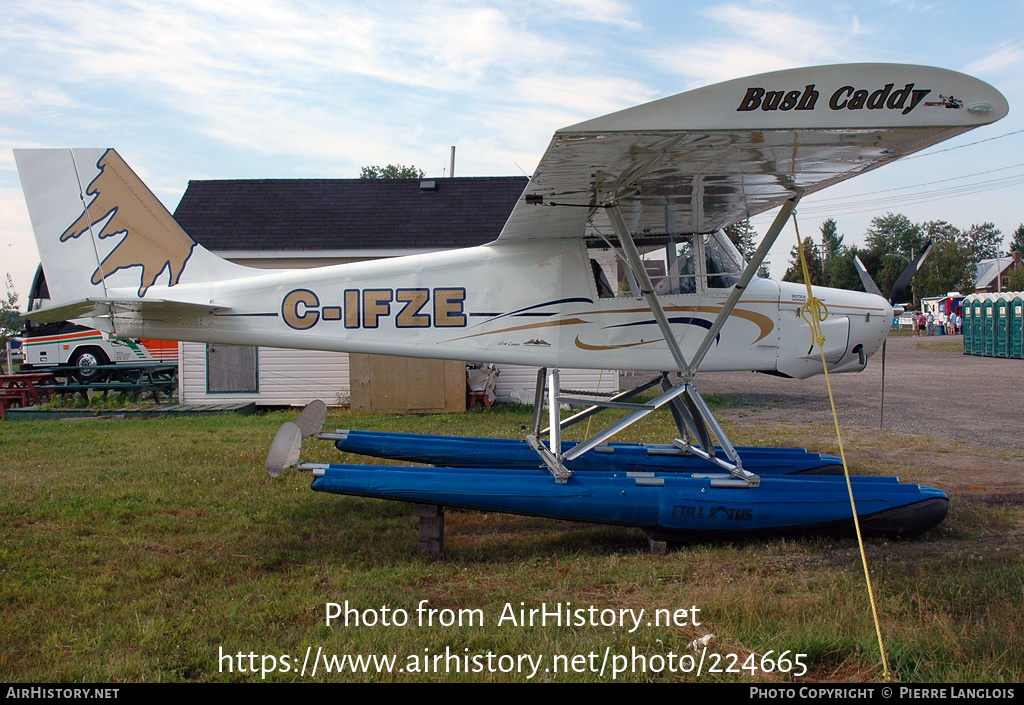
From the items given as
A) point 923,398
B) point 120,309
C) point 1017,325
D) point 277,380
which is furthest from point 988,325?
point 120,309

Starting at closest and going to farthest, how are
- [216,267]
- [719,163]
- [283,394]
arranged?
1. [719,163]
2. [216,267]
3. [283,394]

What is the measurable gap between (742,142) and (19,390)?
16.3 meters

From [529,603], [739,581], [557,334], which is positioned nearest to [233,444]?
[557,334]

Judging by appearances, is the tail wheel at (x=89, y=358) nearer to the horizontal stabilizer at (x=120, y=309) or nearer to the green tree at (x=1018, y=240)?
the horizontal stabilizer at (x=120, y=309)

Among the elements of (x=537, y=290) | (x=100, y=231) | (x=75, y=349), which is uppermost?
(x=100, y=231)

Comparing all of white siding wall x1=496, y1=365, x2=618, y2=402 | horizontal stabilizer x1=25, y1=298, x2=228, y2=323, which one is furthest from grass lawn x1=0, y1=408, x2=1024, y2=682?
white siding wall x1=496, y1=365, x2=618, y2=402

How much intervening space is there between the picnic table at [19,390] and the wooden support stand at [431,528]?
43.7 ft

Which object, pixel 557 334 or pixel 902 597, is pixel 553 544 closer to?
pixel 557 334

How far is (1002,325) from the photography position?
28.0 meters

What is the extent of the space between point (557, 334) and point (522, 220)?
1075mm

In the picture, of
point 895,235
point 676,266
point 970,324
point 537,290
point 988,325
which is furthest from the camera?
point 895,235

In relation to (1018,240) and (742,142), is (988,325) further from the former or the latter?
(1018,240)

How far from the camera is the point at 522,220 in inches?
247

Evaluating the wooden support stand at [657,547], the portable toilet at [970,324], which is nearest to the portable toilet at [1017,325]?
the portable toilet at [970,324]
